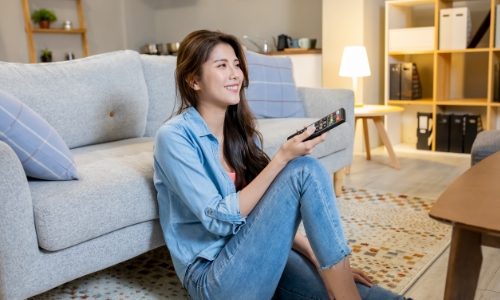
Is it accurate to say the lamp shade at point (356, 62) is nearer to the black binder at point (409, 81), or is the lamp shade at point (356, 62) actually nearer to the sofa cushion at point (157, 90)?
the black binder at point (409, 81)

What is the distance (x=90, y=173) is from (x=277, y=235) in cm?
69

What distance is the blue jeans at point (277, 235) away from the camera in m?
1.25

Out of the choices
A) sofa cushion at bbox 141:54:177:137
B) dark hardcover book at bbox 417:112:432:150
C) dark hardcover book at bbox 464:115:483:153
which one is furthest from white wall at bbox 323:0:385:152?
sofa cushion at bbox 141:54:177:137

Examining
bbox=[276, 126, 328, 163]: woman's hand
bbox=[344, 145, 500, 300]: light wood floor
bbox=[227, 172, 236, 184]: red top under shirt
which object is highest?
bbox=[276, 126, 328, 163]: woman's hand

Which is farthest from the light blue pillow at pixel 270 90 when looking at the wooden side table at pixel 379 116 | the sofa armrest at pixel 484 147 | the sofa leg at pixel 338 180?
the sofa armrest at pixel 484 147

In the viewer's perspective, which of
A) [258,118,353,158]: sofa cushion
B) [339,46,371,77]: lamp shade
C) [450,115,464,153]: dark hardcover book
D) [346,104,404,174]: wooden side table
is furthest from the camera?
[450,115,464,153]: dark hardcover book

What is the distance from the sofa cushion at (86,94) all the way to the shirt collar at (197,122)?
0.84 metres

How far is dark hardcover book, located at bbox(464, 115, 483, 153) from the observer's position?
384 centimetres

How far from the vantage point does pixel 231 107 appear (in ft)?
5.11

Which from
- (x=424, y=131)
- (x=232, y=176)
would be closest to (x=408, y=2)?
(x=424, y=131)

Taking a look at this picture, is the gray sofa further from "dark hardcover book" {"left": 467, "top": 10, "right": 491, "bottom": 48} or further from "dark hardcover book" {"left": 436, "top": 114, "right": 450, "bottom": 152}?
"dark hardcover book" {"left": 467, "top": 10, "right": 491, "bottom": 48}

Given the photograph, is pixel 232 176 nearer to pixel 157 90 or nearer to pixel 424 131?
pixel 157 90

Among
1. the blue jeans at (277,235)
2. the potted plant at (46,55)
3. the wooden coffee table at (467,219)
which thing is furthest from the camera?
the potted plant at (46,55)

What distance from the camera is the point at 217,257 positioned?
1.33 m
